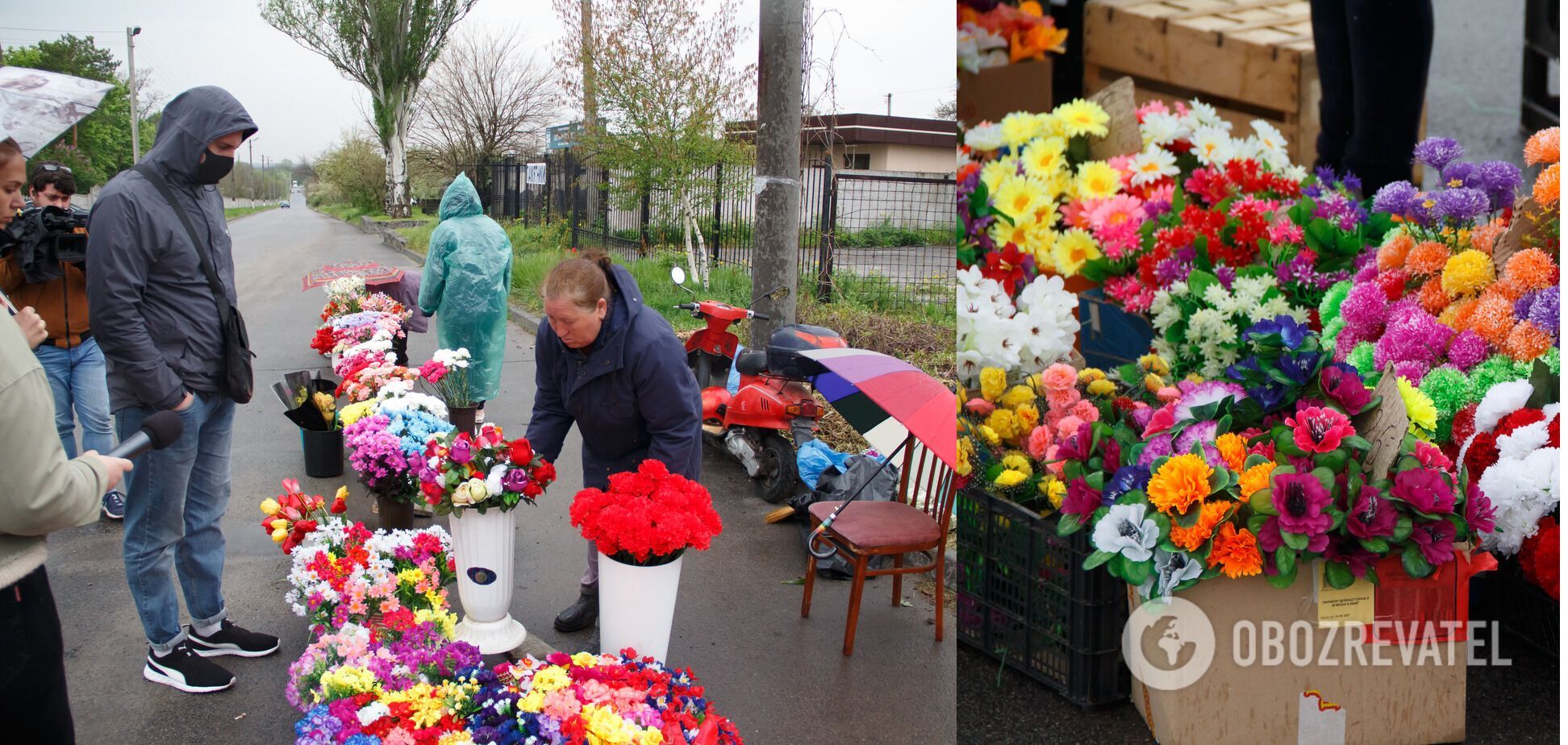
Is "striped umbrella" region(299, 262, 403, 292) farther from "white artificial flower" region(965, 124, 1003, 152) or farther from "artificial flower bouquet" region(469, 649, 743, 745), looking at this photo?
"white artificial flower" region(965, 124, 1003, 152)

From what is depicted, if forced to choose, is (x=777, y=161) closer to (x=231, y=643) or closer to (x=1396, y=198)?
(x=231, y=643)

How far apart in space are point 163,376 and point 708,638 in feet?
5.73

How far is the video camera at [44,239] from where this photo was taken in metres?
3.52

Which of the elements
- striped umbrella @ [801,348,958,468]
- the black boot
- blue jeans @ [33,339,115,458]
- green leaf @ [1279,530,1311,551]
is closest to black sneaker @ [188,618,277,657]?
the black boot

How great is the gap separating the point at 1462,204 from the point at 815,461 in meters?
3.08

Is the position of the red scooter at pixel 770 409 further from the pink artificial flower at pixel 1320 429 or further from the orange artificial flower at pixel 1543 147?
the orange artificial flower at pixel 1543 147

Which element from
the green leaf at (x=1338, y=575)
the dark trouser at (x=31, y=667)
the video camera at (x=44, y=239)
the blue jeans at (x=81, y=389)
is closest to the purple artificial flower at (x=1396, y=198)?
the green leaf at (x=1338, y=575)

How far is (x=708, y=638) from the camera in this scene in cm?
331

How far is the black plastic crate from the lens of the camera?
6.04ft

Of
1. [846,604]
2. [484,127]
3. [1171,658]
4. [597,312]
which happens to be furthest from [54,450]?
[484,127]

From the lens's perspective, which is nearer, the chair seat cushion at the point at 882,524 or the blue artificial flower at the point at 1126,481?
the blue artificial flower at the point at 1126,481

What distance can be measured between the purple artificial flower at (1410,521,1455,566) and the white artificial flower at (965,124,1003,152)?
81 centimetres

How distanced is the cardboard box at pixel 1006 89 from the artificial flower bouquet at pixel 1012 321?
20cm

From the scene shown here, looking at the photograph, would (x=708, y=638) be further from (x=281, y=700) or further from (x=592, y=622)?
(x=281, y=700)
